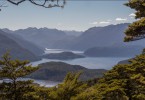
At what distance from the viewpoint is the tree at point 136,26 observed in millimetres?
25281

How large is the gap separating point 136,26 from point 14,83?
12.8 metres

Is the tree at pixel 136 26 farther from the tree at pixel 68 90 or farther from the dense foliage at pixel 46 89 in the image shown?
the tree at pixel 68 90

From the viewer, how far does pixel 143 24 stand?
24.3m

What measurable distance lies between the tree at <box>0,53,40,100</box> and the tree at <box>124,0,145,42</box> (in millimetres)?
10658

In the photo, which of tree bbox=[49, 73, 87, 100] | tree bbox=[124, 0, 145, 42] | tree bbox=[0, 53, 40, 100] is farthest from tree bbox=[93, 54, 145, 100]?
tree bbox=[0, 53, 40, 100]

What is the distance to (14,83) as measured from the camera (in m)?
29.1

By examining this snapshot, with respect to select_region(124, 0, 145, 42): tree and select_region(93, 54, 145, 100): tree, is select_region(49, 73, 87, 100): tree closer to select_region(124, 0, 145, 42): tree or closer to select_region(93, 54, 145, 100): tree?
select_region(93, 54, 145, 100): tree

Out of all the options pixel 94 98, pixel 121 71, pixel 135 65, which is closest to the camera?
pixel 94 98

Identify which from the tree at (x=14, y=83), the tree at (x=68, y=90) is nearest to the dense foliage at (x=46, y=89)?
the tree at (x=14, y=83)

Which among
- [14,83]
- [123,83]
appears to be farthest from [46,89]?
[123,83]

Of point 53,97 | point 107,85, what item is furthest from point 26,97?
point 107,85

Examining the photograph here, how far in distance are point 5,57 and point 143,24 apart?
14.2 metres

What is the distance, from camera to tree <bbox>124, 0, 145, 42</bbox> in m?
25.3

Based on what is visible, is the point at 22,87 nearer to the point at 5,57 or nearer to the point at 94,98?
the point at 5,57
